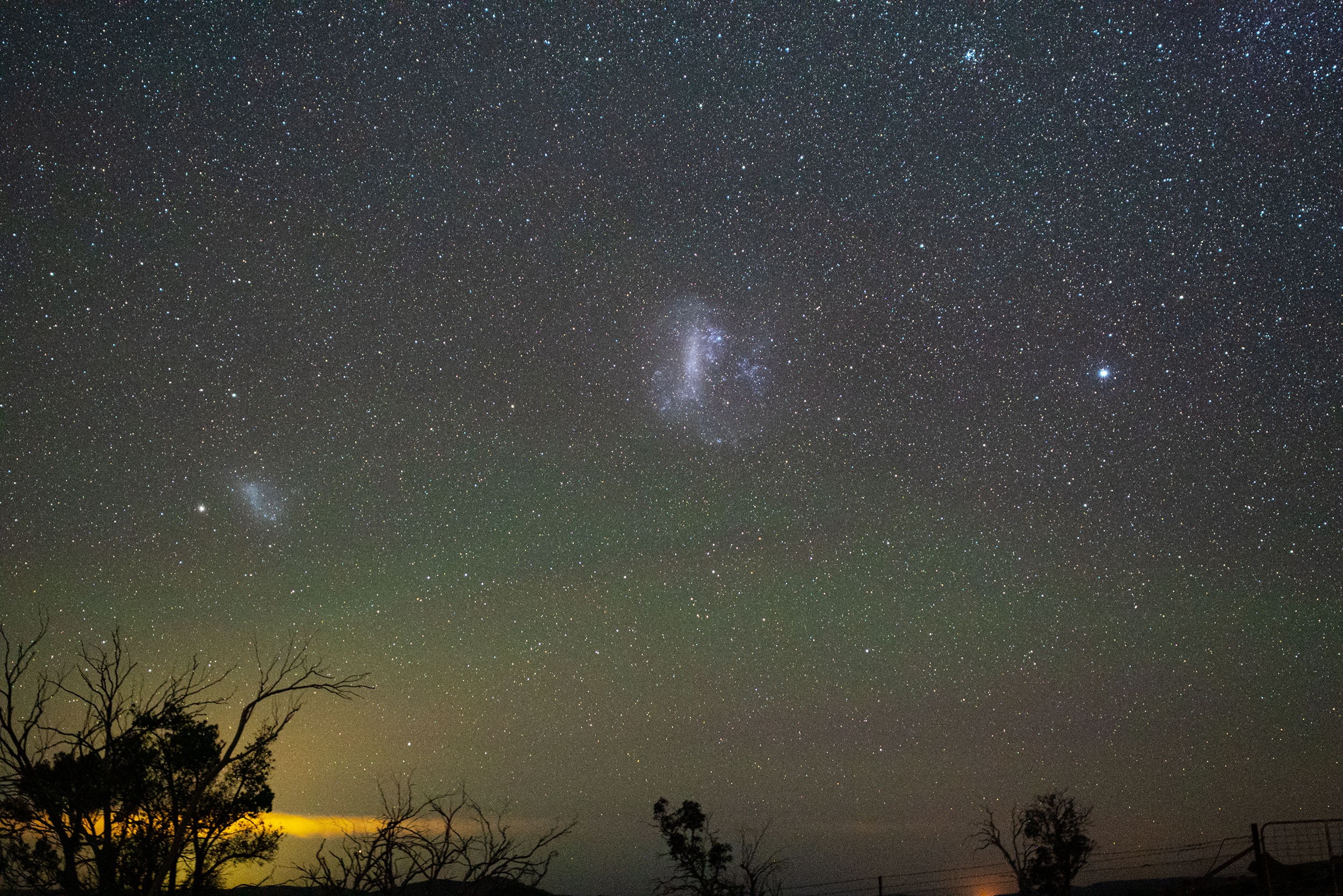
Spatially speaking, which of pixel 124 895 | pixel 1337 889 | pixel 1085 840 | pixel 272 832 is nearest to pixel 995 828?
pixel 1085 840

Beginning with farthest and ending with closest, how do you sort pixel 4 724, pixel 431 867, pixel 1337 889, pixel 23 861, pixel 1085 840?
pixel 1085 840
pixel 1337 889
pixel 23 861
pixel 4 724
pixel 431 867

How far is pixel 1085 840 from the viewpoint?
3994 cm

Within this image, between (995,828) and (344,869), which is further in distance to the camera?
(995,828)

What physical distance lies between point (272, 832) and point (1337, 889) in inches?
992

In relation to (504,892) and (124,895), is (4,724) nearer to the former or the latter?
(124,895)

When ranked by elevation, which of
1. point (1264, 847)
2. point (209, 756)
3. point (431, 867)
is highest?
point (209, 756)

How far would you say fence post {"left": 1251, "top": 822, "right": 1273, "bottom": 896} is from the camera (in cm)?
1482

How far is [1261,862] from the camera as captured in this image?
597 inches

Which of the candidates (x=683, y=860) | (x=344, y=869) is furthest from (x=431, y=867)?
(x=683, y=860)

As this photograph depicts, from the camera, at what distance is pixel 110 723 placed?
40.6ft

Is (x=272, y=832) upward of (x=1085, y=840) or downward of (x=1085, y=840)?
upward

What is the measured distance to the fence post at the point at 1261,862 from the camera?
1482 cm

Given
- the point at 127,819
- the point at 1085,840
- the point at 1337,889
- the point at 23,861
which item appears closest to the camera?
the point at 127,819

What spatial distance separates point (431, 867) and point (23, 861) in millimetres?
9562
